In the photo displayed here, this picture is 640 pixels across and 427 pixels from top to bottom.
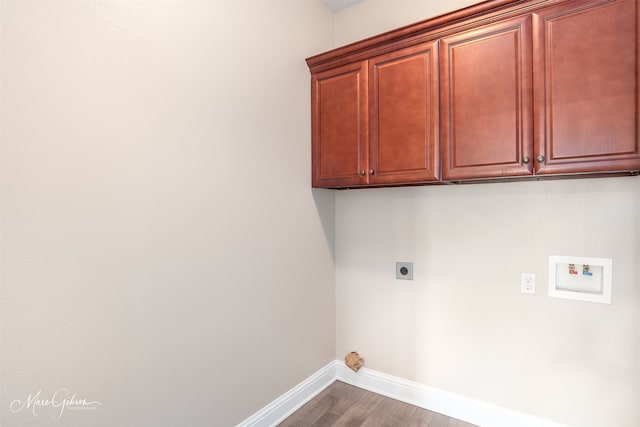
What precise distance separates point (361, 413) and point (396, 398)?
0.30 m

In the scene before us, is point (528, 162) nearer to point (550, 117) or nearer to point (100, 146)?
point (550, 117)

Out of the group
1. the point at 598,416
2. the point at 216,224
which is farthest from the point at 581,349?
the point at 216,224

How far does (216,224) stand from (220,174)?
0.25m

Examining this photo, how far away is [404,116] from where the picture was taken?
1.78m

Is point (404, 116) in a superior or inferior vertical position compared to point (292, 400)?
superior

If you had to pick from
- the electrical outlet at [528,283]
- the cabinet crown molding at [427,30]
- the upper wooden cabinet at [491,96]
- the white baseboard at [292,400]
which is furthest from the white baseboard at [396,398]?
the cabinet crown molding at [427,30]

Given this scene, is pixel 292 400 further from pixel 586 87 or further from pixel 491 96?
pixel 586 87

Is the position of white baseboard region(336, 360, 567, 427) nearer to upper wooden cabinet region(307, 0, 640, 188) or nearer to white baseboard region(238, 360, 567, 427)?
white baseboard region(238, 360, 567, 427)

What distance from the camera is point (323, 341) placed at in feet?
7.66

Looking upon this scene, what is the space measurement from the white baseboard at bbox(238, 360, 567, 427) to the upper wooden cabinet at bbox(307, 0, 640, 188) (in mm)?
1336

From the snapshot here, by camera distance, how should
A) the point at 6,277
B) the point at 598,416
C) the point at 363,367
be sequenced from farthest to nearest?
1. the point at 363,367
2. the point at 598,416
3. the point at 6,277
